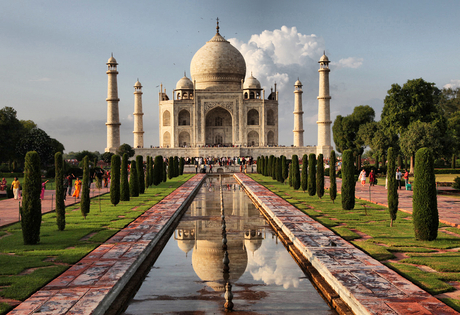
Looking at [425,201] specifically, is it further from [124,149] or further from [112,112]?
[112,112]

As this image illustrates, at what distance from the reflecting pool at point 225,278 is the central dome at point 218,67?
3747 cm

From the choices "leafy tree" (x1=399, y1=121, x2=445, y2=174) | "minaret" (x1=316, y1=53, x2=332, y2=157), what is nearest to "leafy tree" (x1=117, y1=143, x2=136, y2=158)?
"minaret" (x1=316, y1=53, x2=332, y2=157)

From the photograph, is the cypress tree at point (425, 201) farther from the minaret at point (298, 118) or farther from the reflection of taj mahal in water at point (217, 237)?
the minaret at point (298, 118)

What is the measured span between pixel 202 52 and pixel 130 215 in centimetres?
3779

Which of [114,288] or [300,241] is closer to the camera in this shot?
[114,288]

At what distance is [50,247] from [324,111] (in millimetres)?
33668

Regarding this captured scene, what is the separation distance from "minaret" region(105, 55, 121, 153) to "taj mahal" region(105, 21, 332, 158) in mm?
885

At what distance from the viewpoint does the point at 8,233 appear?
27.6 ft

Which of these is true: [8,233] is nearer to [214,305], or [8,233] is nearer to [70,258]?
[70,258]

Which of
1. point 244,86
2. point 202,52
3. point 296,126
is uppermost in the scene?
point 202,52

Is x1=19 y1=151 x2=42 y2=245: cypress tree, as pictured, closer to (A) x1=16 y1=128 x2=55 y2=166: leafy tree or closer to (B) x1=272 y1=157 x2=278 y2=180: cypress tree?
(B) x1=272 y1=157 x2=278 y2=180: cypress tree

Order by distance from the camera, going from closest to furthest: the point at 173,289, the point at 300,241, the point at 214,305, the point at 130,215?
the point at 214,305
the point at 173,289
the point at 300,241
the point at 130,215

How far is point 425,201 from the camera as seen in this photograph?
748 cm

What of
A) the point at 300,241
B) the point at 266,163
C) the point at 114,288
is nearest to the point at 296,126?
the point at 266,163
